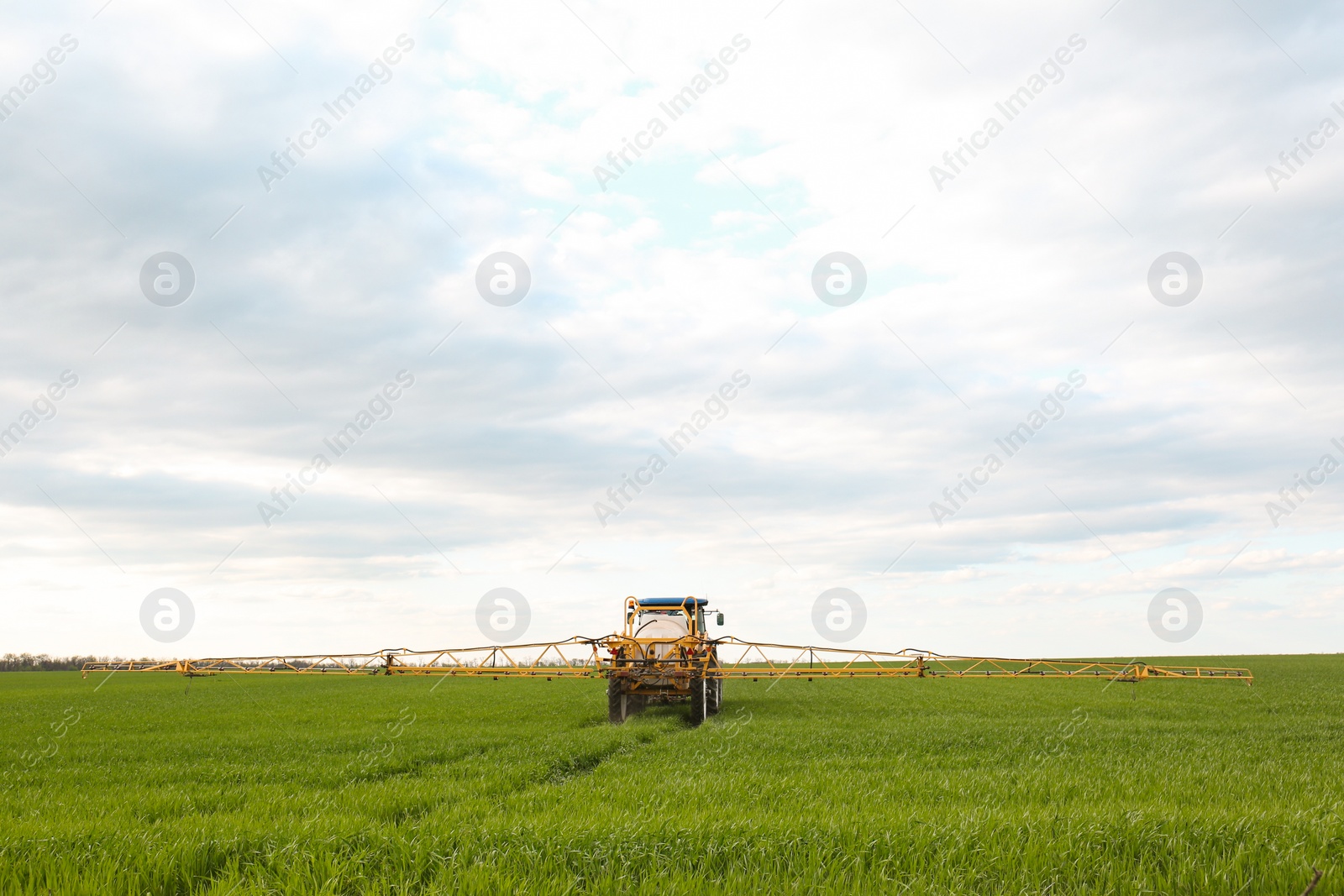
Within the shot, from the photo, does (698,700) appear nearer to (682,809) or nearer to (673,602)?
(673,602)

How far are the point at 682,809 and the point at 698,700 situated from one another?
1233 centimetres

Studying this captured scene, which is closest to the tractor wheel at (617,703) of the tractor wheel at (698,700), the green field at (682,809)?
the green field at (682,809)

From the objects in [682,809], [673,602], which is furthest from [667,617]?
[682,809]

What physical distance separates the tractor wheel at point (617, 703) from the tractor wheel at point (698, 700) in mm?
1834

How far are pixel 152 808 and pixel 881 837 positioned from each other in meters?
8.18

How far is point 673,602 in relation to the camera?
23578 mm

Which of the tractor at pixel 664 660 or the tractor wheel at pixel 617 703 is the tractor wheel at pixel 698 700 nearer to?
the tractor at pixel 664 660

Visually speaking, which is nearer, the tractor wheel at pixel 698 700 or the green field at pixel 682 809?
the green field at pixel 682 809

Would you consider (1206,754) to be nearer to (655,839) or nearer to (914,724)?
(914,724)

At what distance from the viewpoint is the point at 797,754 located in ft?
46.8

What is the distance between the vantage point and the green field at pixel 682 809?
6.45 metres

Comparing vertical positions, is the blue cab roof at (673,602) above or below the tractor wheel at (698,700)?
above

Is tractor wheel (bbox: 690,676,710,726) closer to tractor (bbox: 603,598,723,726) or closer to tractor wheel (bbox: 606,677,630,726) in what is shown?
tractor (bbox: 603,598,723,726)

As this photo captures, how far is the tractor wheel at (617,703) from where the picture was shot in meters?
21.0
